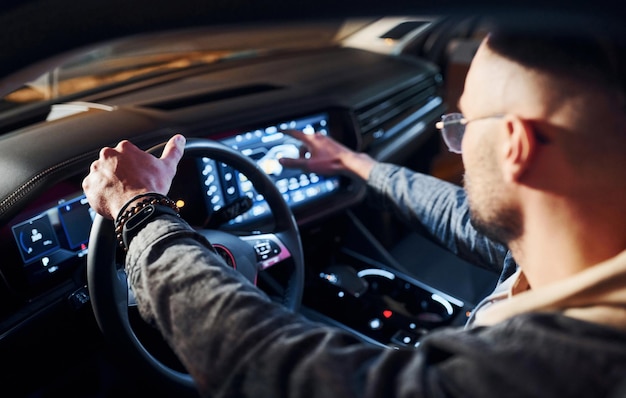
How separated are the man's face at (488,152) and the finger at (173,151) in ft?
1.78

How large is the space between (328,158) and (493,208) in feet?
3.18

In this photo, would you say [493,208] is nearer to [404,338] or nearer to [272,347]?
[272,347]

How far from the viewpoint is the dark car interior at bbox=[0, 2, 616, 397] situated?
1.37 meters

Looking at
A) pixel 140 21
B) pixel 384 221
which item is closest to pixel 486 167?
pixel 140 21

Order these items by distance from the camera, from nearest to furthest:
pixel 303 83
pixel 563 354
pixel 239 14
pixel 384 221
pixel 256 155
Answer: pixel 239 14 → pixel 563 354 → pixel 256 155 → pixel 303 83 → pixel 384 221

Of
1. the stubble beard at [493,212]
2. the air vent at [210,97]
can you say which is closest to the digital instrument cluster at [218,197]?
the air vent at [210,97]

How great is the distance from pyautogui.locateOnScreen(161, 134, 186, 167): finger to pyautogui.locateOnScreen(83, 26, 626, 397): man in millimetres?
130

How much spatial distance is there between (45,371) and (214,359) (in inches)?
31.5

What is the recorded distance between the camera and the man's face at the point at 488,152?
A: 0.98 m

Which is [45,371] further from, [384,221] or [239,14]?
[384,221]

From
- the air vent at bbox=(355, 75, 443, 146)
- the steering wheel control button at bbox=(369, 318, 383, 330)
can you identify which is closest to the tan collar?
the steering wheel control button at bbox=(369, 318, 383, 330)

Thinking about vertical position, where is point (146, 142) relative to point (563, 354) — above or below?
above

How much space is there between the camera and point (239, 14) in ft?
2.09

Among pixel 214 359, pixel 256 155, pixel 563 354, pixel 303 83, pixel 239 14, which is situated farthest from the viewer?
pixel 303 83
